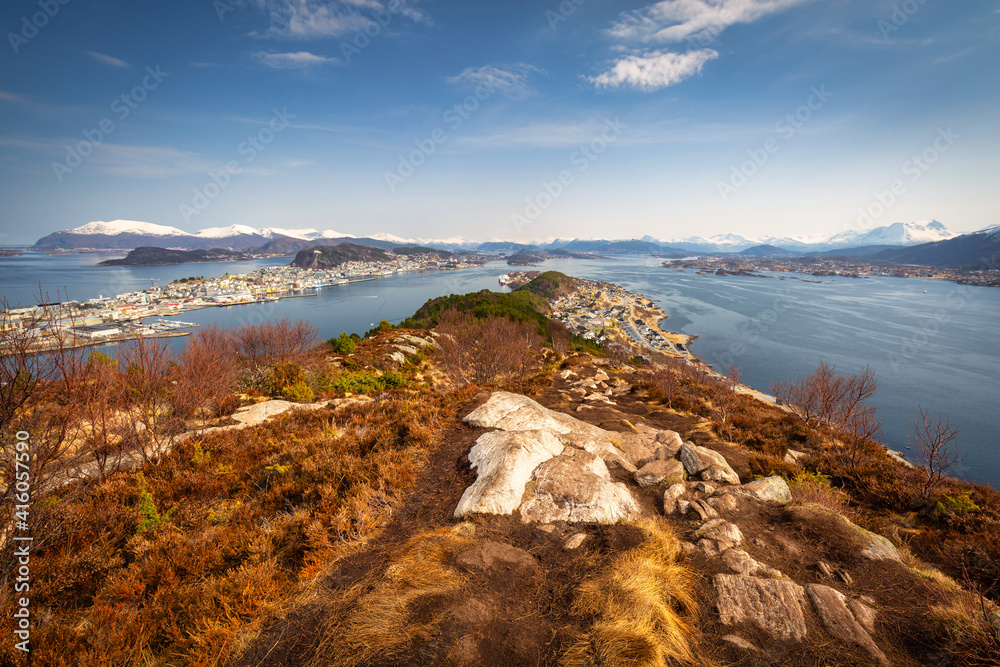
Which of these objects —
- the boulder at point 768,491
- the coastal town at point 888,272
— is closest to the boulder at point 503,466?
the boulder at point 768,491

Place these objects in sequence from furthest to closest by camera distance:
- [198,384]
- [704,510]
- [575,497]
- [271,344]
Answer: [271,344], [198,384], [704,510], [575,497]

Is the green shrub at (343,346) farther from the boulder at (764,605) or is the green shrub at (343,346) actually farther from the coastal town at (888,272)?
the coastal town at (888,272)

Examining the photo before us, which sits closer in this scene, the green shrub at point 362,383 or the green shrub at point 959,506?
the green shrub at point 959,506

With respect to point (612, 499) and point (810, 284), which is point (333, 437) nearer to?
point (612, 499)

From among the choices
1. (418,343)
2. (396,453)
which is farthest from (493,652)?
(418,343)

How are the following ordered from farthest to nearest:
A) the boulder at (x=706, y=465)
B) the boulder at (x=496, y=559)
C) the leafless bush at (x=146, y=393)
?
the boulder at (x=706, y=465) < the leafless bush at (x=146, y=393) < the boulder at (x=496, y=559)

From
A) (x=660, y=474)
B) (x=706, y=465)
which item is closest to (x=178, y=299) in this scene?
(x=660, y=474)

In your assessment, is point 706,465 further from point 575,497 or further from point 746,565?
point 575,497
